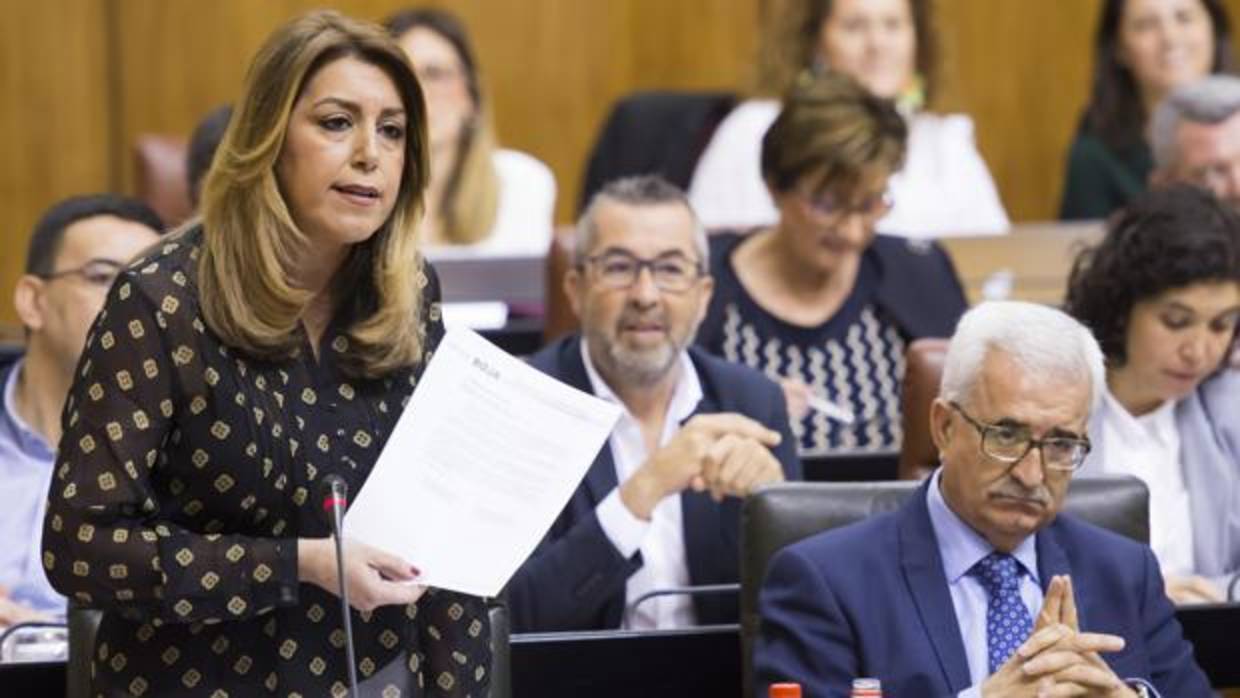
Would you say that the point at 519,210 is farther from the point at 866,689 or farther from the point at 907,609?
the point at 866,689

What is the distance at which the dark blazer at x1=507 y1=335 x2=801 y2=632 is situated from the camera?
3.49m

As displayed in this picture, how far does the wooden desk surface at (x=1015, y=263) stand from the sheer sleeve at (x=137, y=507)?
2.80m

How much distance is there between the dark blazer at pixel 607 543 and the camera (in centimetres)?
349

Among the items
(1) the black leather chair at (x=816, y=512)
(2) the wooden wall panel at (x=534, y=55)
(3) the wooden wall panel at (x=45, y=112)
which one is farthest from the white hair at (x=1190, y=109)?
(3) the wooden wall panel at (x=45, y=112)

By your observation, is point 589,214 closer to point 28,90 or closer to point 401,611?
point 401,611

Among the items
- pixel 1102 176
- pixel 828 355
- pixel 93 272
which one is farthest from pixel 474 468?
pixel 1102 176

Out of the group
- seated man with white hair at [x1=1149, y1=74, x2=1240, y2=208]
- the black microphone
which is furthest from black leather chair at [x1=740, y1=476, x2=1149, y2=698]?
seated man with white hair at [x1=1149, y1=74, x2=1240, y2=208]

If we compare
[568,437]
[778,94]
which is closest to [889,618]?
[568,437]

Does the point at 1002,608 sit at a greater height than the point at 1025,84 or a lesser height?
lesser

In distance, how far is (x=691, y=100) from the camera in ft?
18.8

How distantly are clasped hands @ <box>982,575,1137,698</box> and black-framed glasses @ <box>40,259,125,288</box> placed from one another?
69.7 inches

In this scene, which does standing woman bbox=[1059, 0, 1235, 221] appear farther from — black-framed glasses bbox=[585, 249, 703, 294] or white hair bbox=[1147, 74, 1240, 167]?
black-framed glasses bbox=[585, 249, 703, 294]

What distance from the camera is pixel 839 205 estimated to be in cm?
440

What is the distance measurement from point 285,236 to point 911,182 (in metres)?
3.30
